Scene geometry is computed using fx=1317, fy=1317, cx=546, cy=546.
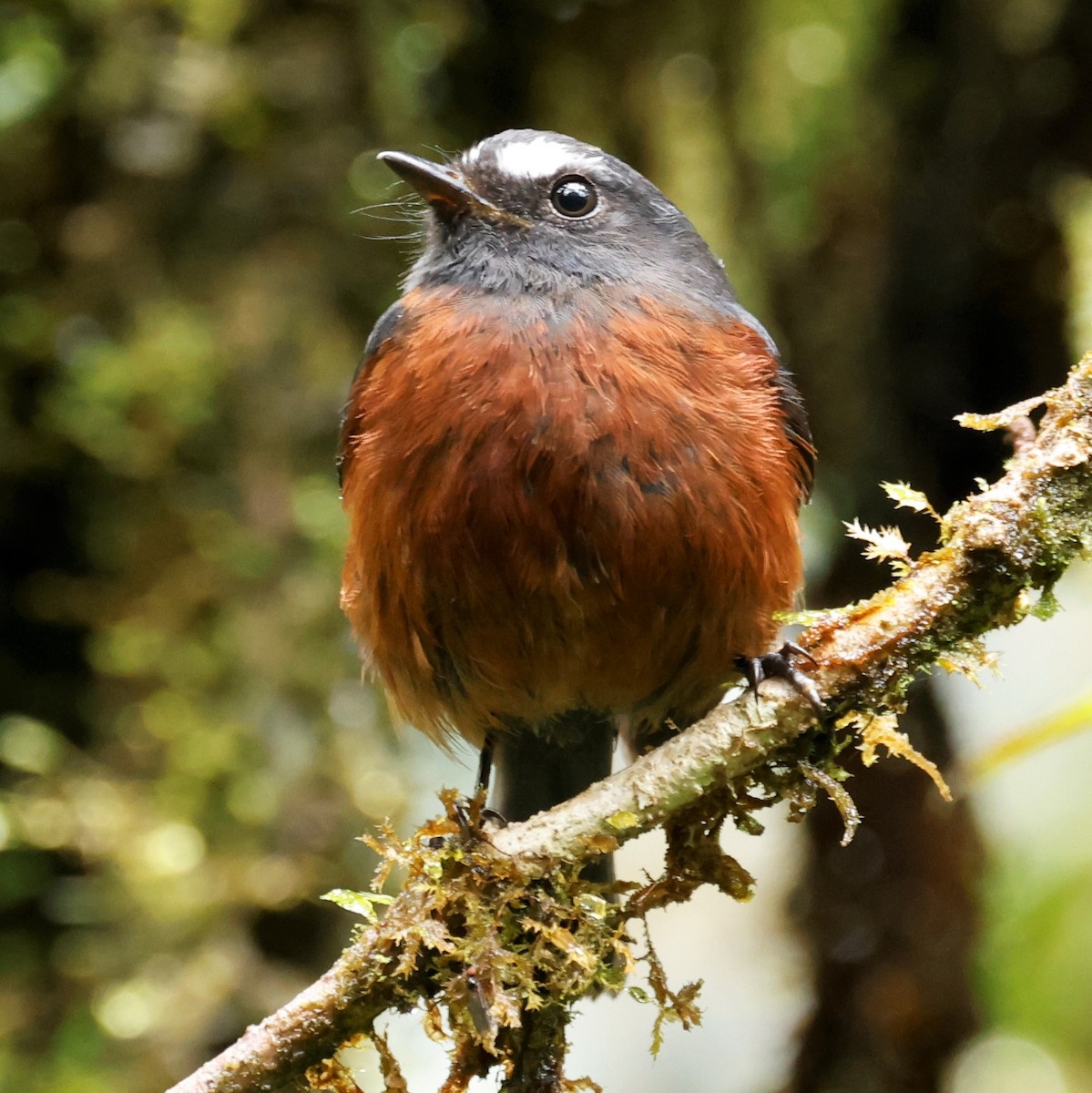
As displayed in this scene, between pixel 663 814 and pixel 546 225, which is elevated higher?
pixel 546 225

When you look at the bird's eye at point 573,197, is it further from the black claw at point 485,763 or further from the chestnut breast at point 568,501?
the black claw at point 485,763

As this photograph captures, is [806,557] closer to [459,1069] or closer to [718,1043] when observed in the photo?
[718,1043]

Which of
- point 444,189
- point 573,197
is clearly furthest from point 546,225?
point 444,189

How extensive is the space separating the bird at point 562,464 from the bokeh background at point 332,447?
2.73 feet

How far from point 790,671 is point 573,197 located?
1488mm

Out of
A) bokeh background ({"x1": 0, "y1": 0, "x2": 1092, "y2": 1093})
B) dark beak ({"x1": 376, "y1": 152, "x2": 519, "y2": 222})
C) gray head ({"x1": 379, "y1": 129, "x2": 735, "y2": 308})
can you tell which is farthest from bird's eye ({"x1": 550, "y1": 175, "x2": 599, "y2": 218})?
bokeh background ({"x1": 0, "y1": 0, "x2": 1092, "y2": 1093})

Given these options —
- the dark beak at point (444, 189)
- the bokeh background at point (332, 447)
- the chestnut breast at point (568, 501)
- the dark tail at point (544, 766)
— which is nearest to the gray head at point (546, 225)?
the dark beak at point (444, 189)

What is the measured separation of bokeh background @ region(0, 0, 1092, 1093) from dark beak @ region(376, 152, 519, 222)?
101 cm

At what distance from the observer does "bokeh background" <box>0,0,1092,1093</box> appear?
3.71 metres

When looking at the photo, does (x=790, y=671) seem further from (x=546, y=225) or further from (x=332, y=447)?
(x=332, y=447)

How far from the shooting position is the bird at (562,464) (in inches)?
104

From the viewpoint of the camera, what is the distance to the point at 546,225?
3.12 metres

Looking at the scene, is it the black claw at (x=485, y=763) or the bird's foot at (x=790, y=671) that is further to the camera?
the black claw at (x=485, y=763)

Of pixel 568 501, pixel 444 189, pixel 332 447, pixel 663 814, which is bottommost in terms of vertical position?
pixel 663 814
